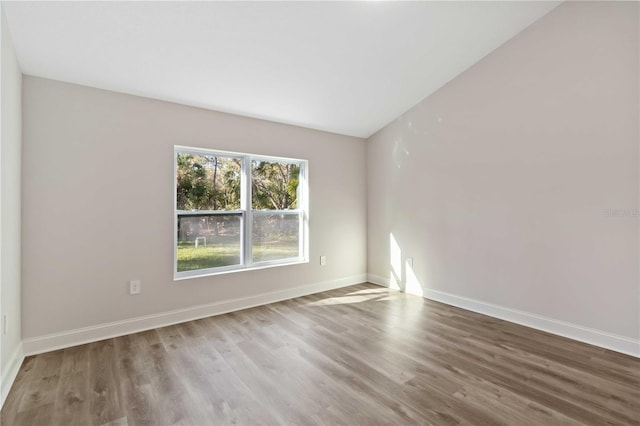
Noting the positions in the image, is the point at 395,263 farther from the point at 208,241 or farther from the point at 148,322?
the point at 148,322

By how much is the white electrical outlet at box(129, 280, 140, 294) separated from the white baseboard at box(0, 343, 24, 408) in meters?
0.82

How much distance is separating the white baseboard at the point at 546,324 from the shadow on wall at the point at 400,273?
17cm

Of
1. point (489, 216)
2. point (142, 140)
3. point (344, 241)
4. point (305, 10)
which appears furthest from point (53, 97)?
point (489, 216)

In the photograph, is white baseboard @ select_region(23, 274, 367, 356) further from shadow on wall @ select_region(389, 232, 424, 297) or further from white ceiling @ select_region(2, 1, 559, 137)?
white ceiling @ select_region(2, 1, 559, 137)

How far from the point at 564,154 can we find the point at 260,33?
294cm

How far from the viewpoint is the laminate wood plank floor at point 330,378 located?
1.79 m

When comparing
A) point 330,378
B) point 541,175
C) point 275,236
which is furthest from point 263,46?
point 541,175

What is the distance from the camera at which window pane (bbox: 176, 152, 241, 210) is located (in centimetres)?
336

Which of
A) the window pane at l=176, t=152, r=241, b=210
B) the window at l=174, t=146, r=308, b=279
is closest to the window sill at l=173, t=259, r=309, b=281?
the window at l=174, t=146, r=308, b=279

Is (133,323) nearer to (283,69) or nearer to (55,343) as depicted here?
(55,343)

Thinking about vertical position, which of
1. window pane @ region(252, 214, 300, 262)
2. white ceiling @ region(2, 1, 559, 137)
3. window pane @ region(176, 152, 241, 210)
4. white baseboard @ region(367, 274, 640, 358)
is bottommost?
white baseboard @ region(367, 274, 640, 358)

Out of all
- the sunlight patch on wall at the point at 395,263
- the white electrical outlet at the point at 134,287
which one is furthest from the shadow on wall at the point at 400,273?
the white electrical outlet at the point at 134,287

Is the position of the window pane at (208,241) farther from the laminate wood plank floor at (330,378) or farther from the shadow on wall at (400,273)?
the shadow on wall at (400,273)

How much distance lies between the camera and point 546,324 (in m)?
3.00
